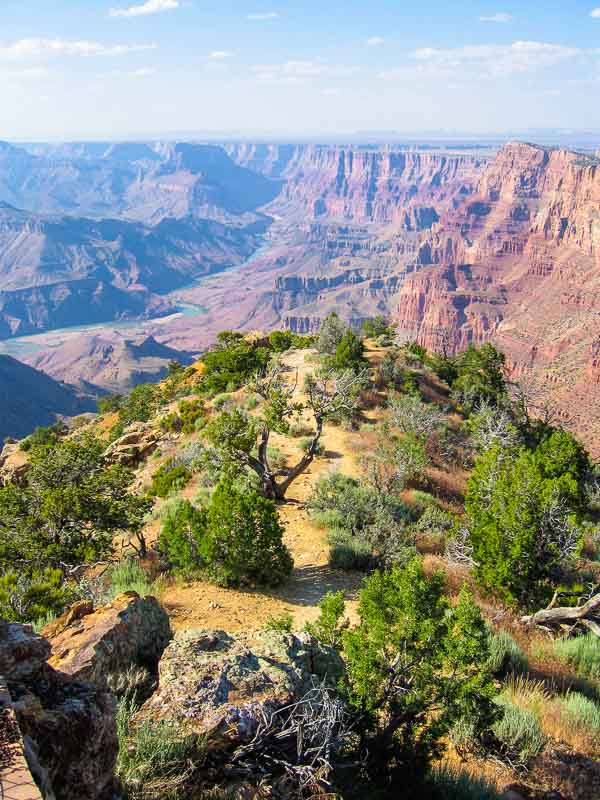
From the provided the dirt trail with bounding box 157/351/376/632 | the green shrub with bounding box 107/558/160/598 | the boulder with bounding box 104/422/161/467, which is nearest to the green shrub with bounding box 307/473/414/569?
the dirt trail with bounding box 157/351/376/632

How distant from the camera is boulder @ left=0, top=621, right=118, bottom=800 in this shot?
335cm

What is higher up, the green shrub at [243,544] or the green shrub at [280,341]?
the green shrub at [280,341]

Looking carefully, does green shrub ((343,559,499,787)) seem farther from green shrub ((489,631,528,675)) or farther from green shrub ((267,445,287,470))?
green shrub ((267,445,287,470))

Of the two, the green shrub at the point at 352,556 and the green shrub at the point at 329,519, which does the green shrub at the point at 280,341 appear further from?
the green shrub at the point at 352,556

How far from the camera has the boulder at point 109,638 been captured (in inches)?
208

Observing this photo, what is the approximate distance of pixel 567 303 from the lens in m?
127

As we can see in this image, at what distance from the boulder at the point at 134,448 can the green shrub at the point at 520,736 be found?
20490 mm

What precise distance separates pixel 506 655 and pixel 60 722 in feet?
21.8

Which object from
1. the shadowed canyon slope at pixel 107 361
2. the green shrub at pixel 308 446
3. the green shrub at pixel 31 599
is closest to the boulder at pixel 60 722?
the green shrub at pixel 31 599

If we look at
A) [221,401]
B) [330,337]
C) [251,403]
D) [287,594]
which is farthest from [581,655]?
[330,337]

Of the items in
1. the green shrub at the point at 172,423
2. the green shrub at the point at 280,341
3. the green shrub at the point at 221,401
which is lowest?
the green shrub at the point at 172,423

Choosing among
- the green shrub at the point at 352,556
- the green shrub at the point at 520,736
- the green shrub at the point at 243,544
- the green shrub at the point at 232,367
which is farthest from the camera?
the green shrub at the point at 232,367

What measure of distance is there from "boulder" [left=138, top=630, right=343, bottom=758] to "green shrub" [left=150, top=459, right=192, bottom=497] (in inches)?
477

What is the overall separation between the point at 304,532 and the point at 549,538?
5649mm
